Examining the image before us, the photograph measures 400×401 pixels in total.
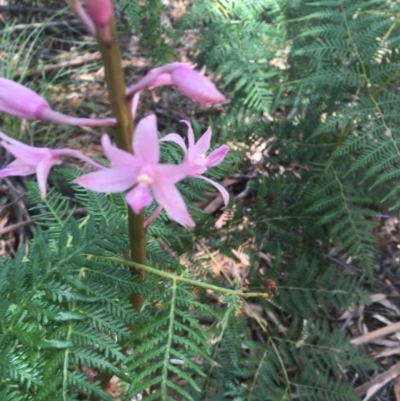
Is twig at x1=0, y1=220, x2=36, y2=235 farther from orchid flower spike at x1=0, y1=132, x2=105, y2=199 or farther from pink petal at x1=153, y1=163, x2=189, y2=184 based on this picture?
pink petal at x1=153, y1=163, x2=189, y2=184

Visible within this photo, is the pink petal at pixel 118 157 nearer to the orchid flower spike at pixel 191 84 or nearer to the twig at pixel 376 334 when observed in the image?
the orchid flower spike at pixel 191 84

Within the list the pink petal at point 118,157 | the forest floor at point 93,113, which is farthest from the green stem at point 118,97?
the forest floor at point 93,113

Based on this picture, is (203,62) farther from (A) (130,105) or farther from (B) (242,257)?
(A) (130,105)

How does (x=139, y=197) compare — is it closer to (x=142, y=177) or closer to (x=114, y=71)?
(x=142, y=177)

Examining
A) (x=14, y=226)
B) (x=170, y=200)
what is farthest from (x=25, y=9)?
(x=170, y=200)

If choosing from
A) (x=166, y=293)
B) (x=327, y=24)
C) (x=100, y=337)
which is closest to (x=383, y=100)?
(x=327, y=24)

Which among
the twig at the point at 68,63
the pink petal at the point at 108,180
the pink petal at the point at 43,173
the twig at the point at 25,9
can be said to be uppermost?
the pink petal at the point at 108,180

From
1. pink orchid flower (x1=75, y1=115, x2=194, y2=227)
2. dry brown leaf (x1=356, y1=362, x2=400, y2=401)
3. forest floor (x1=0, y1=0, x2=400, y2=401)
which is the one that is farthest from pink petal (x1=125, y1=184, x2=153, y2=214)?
dry brown leaf (x1=356, y1=362, x2=400, y2=401)
